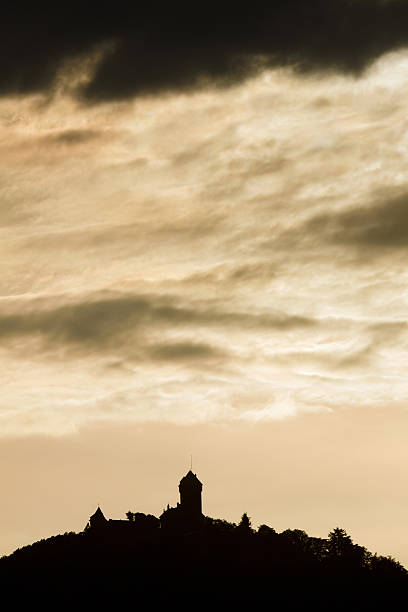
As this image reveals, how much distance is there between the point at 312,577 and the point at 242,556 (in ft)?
42.7

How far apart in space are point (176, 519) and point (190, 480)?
777 centimetres

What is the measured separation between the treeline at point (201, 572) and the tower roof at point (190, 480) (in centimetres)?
708

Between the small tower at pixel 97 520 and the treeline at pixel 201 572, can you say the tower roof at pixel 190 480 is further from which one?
the small tower at pixel 97 520

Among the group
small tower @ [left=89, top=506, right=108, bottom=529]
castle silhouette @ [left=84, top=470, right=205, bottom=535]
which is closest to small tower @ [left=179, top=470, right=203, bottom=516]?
castle silhouette @ [left=84, top=470, right=205, bottom=535]

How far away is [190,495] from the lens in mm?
153125

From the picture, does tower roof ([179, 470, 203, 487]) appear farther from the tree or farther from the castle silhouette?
the tree

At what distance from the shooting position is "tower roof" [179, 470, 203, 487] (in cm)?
15488

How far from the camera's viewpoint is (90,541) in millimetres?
149000

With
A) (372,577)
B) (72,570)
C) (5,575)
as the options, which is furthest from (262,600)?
(5,575)

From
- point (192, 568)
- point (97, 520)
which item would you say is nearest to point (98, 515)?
point (97, 520)

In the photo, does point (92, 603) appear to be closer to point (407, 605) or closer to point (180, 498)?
point (180, 498)

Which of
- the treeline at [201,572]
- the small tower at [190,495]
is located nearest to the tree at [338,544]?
the treeline at [201,572]

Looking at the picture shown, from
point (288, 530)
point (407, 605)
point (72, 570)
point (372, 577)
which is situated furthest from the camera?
point (288, 530)

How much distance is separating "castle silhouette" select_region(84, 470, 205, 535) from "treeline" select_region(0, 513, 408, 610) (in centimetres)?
114
